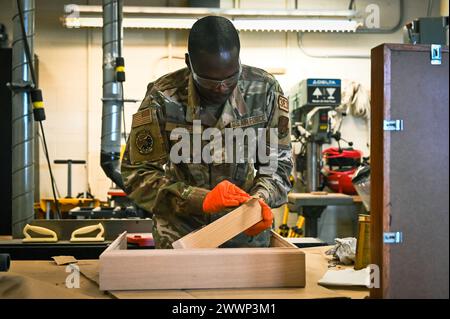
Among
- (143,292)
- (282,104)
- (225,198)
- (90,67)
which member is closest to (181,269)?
(143,292)

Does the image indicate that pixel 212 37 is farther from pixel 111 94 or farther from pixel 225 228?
pixel 111 94

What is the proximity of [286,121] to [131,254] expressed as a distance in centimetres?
78

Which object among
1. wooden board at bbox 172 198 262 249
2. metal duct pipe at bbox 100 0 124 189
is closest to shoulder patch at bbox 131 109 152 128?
wooden board at bbox 172 198 262 249

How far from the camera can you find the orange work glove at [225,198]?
4.38 ft

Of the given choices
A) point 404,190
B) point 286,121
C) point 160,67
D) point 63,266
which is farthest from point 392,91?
point 160,67

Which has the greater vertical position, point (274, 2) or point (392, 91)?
point (274, 2)

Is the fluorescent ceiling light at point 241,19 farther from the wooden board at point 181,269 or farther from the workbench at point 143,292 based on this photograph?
the wooden board at point 181,269

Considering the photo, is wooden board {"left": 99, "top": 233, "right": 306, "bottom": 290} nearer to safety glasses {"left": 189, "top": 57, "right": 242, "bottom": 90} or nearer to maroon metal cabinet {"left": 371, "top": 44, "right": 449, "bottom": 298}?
maroon metal cabinet {"left": 371, "top": 44, "right": 449, "bottom": 298}

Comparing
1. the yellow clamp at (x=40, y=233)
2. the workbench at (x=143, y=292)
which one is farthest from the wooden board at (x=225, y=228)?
the yellow clamp at (x=40, y=233)

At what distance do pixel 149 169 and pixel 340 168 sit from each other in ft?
12.3

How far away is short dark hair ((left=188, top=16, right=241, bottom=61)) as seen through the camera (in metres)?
1.44

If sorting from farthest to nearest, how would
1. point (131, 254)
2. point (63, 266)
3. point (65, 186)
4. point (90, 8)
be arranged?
point (65, 186), point (90, 8), point (63, 266), point (131, 254)
